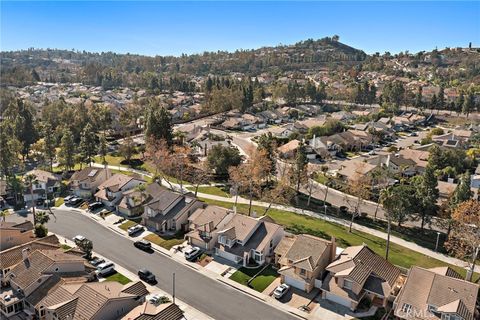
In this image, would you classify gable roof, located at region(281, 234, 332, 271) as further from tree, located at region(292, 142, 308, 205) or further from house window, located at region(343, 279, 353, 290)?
tree, located at region(292, 142, 308, 205)

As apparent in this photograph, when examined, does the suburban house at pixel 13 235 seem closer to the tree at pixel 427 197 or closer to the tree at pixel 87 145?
the tree at pixel 87 145

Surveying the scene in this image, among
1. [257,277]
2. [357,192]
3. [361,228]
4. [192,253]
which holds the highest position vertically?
[357,192]

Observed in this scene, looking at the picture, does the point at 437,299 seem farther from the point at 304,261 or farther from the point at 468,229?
the point at 468,229

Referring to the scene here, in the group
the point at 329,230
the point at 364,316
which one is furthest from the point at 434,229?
the point at 364,316

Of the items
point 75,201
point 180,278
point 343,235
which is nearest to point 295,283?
point 180,278

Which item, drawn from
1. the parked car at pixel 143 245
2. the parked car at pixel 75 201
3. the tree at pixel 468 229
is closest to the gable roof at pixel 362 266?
the tree at pixel 468 229

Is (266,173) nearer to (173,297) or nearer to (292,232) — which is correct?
(292,232)
